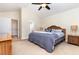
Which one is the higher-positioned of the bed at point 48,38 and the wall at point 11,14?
the wall at point 11,14

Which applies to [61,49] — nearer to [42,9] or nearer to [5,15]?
[42,9]

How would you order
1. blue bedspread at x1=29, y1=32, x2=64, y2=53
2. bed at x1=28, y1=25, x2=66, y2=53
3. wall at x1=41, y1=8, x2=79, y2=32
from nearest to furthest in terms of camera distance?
wall at x1=41, y1=8, x2=79, y2=32
bed at x1=28, y1=25, x2=66, y2=53
blue bedspread at x1=29, y1=32, x2=64, y2=53

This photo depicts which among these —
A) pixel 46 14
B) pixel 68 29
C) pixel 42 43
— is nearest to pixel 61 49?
pixel 68 29

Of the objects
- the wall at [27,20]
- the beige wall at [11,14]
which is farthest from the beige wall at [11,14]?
the wall at [27,20]

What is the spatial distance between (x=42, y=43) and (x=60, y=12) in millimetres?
1536

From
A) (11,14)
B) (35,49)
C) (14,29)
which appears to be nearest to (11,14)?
(11,14)

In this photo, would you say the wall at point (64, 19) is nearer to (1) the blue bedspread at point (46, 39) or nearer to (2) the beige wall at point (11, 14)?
(1) the blue bedspread at point (46, 39)

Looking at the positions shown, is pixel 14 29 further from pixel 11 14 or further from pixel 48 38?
pixel 48 38

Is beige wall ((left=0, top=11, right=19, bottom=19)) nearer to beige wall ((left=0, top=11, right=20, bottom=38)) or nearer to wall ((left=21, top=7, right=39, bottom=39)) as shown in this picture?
beige wall ((left=0, top=11, right=20, bottom=38))

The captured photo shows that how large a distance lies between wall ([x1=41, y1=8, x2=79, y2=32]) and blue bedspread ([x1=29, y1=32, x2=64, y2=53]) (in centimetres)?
43

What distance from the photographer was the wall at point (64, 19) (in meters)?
3.18

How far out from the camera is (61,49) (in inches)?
135

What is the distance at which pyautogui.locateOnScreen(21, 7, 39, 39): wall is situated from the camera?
323 cm

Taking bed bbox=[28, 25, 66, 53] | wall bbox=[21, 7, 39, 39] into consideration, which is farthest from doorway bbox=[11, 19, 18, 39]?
bed bbox=[28, 25, 66, 53]
